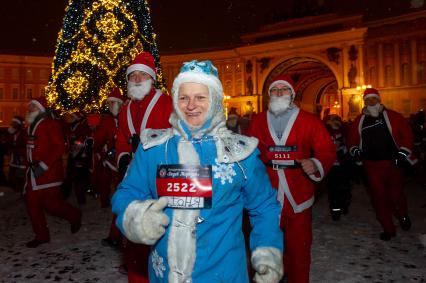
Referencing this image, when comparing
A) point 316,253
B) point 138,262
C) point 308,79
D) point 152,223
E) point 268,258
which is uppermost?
point 308,79

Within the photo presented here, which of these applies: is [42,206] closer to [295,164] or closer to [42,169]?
[42,169]

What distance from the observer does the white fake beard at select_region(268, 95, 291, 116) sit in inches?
181

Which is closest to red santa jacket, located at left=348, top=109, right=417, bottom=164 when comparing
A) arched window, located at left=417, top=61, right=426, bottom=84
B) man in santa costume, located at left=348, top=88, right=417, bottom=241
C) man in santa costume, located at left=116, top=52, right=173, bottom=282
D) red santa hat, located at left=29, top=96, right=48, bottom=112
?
man in santa costume, located at left=348, top=88, right=417, bottom=241

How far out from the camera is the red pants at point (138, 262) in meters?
3.77

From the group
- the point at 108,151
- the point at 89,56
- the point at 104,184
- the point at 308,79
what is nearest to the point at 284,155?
the point at 108,151

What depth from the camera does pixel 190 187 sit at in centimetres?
219

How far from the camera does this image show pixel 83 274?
5.12 metres

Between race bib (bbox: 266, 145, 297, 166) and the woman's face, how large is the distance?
212cm

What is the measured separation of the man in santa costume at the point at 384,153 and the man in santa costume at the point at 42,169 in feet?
15.7

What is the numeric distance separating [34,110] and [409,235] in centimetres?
635

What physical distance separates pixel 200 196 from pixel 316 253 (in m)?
4.19

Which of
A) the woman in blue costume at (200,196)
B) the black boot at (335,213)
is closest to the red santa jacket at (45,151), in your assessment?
the woman in blue costume at (200,196)

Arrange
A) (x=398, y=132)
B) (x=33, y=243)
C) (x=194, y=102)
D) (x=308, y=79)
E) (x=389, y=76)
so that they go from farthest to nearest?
1. (x=308, y=79)
2. (x=389, y=76)
3. (x=398, y=132)
4. (x=33, y=243)
5. (x=194, y=102)

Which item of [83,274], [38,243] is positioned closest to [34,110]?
[38,243]
